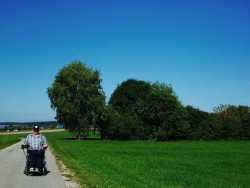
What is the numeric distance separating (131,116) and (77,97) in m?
10.1

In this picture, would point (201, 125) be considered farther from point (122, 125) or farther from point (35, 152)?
point (35, 152)

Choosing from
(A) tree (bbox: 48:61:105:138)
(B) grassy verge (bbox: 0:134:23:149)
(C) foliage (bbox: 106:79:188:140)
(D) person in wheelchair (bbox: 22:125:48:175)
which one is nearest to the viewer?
(D) person in wheelchair (bbox: 22:125:48:175)

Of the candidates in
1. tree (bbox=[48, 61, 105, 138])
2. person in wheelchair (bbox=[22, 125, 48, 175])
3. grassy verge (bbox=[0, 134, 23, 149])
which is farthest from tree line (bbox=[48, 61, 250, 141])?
person in wheelchair (bbox=[22, 125, 48, 175])

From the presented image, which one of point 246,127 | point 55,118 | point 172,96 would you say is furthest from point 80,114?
point 246,127

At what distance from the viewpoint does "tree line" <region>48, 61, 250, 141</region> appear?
275 ft

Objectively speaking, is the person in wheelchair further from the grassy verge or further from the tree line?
the tree line

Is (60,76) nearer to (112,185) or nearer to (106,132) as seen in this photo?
(106,132)

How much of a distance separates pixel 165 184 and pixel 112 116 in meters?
67.5

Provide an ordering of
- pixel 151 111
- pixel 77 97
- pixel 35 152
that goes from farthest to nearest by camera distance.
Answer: pixel 151 111 < pixel 77 97 < pixel 35 152

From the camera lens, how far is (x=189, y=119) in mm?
86875

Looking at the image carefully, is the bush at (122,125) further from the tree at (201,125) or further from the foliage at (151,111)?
the tree at (201,125)

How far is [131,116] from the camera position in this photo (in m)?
85.9

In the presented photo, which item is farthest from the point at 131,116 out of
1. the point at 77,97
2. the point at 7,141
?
the point at 7,141

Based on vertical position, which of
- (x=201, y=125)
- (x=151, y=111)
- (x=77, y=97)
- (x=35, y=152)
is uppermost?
(x=77, y=97)
